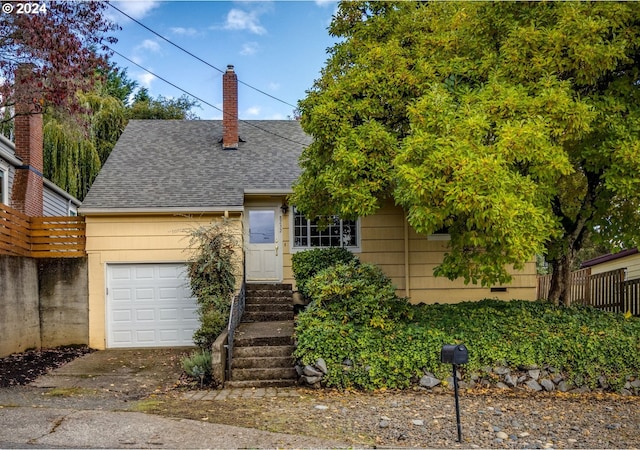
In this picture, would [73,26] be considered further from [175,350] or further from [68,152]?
[68,152]

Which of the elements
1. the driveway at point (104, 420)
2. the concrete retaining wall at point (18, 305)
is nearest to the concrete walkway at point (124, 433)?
the driveway at point (104, 420)

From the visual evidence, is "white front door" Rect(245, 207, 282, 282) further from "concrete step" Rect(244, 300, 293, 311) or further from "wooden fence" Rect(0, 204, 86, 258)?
"wooden fence" Rect(0, 204, 86, 258)

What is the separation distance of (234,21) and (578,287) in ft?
37.9

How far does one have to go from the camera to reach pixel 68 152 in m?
18.3

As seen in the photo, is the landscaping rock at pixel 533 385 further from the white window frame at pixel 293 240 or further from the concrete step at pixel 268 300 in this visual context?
the white window frame at pixel 293 240

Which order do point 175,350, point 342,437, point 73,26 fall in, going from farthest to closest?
point 175,350 → point 73,26 → point 342,437

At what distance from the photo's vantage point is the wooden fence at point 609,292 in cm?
1255

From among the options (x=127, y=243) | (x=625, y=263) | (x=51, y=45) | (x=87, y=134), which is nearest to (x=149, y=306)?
(x=127, y=243)

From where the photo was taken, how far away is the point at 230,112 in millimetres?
14484

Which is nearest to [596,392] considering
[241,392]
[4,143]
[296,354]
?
[296,354]

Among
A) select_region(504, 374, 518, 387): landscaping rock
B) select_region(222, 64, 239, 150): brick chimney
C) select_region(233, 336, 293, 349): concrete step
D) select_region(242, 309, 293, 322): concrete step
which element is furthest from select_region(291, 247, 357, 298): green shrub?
select_region(222, 64, 239, 150): brick chimney

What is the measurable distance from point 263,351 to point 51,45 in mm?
6565

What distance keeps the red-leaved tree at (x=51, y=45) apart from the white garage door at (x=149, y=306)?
3859mm

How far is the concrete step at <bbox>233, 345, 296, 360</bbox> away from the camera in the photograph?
28.3 feet
